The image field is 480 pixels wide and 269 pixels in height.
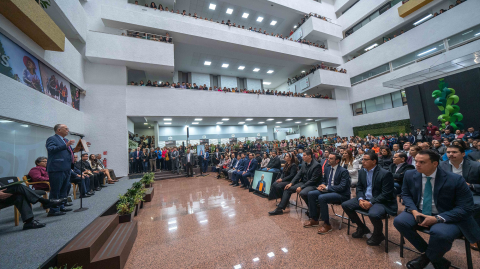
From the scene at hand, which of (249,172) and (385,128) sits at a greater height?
(385,128)

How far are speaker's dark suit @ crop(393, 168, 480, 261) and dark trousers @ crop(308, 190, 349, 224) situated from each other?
3.39 feet

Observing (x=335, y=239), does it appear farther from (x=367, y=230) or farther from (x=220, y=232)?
(x=220, y=232)

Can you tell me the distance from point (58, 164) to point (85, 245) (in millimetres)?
2084

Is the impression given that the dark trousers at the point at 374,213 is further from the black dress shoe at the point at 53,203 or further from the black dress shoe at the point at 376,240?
the black dress shoe at the point at 53,203

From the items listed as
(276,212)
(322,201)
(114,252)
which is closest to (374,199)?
(322,201)

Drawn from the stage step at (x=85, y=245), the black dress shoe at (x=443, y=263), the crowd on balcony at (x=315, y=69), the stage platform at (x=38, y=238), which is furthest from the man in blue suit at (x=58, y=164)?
the crowd on balcony at (x=315, y=69)

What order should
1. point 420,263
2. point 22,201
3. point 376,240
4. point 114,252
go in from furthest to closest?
point 22,201
point 376,240
point 114,252
point 420,263

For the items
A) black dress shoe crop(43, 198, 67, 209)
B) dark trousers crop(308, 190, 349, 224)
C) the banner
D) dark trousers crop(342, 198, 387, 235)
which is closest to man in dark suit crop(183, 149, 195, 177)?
the banner

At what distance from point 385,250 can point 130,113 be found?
1187cm

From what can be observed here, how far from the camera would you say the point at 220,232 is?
3252 mm

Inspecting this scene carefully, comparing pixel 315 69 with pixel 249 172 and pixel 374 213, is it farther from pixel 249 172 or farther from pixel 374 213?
pixel 374 213

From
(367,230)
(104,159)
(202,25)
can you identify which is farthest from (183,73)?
(367,230)

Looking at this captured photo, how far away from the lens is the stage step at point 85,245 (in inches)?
78.8

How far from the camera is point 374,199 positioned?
2713mm
